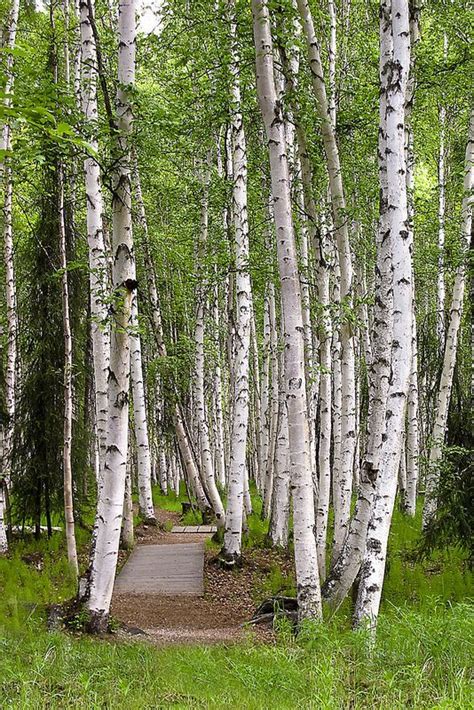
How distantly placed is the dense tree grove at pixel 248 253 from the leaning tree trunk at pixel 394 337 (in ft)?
0.06

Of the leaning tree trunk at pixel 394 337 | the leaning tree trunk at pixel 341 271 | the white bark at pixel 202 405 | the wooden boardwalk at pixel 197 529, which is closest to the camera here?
the leaning tree trunk at pixel 394 337

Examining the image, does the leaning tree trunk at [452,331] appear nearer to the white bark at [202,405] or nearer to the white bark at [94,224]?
the white bark at [202,405]

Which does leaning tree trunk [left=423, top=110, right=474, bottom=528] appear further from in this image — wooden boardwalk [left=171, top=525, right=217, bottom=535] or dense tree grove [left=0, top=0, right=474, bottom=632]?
wooden boardwalk [left=171, top=525, right=217, bottom=535]

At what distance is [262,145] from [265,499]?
26.7ft

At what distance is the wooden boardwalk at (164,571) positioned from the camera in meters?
11.1

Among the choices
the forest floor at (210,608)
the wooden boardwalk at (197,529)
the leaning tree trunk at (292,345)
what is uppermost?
the leaning tree trunk at (292,345)

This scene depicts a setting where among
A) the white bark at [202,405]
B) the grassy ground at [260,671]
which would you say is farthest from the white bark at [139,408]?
the grassy ground at [260,671]

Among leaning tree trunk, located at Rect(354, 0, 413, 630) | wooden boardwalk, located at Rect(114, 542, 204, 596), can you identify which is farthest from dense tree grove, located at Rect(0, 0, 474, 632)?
wooden boardwalk, located at Rect(114, 542, 204, 596)

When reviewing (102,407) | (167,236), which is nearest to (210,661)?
(102,407)

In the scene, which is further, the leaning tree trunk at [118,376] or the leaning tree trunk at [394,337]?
the leaning tree trunk at [118,376]

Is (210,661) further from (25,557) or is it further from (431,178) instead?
(431,178)

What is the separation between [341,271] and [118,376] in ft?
10.8

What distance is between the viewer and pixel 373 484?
741cm

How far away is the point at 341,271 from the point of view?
916 cm
